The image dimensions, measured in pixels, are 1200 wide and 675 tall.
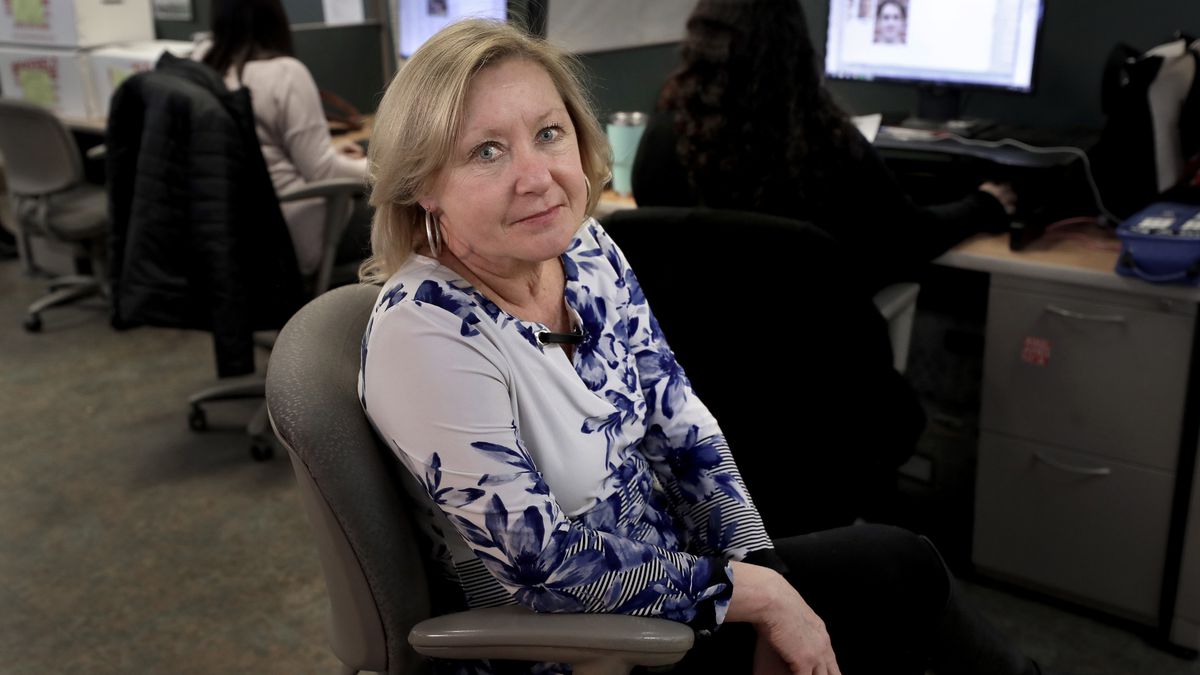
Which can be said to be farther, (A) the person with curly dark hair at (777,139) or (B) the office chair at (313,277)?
(B) the office chair at (313,277)

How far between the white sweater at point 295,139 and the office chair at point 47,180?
915 mm

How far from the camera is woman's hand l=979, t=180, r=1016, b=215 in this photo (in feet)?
6.61

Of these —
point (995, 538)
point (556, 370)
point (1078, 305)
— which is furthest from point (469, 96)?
point (995, 538)

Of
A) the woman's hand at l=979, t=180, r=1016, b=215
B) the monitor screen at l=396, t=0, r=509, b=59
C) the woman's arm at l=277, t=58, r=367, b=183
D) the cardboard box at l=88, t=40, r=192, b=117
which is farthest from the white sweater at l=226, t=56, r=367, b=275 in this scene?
the woman's hand at l=979, t=180, r=1016, b=215

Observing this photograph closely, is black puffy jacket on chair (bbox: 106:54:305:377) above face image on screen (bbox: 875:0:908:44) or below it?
below

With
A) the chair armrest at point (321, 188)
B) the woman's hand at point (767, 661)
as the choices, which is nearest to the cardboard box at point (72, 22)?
the chair armrest at point (321, 188)

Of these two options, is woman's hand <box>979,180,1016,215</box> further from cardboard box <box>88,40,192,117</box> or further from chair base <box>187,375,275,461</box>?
cardboard box <box>88,40,192,117</box>

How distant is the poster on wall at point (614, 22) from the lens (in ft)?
8.32

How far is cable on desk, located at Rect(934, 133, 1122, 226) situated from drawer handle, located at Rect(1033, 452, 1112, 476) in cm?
44

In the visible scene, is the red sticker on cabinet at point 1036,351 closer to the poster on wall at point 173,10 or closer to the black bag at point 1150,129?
the black bag at point 1150,129

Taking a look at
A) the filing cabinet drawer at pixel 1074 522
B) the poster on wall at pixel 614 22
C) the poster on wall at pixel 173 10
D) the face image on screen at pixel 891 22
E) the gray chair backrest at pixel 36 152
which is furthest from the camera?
the poster on wall at pixel 173 10

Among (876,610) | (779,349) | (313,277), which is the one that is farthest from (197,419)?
(876,610)

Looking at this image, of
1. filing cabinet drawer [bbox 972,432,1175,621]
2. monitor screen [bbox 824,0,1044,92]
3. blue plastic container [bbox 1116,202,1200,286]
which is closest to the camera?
blue plastic container [bbox 1116,202,1200,286]

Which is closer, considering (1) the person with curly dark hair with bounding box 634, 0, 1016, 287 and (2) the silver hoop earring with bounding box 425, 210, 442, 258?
Result: (2) the silver hoop earring with bounding box 425, 210, 442, 258
